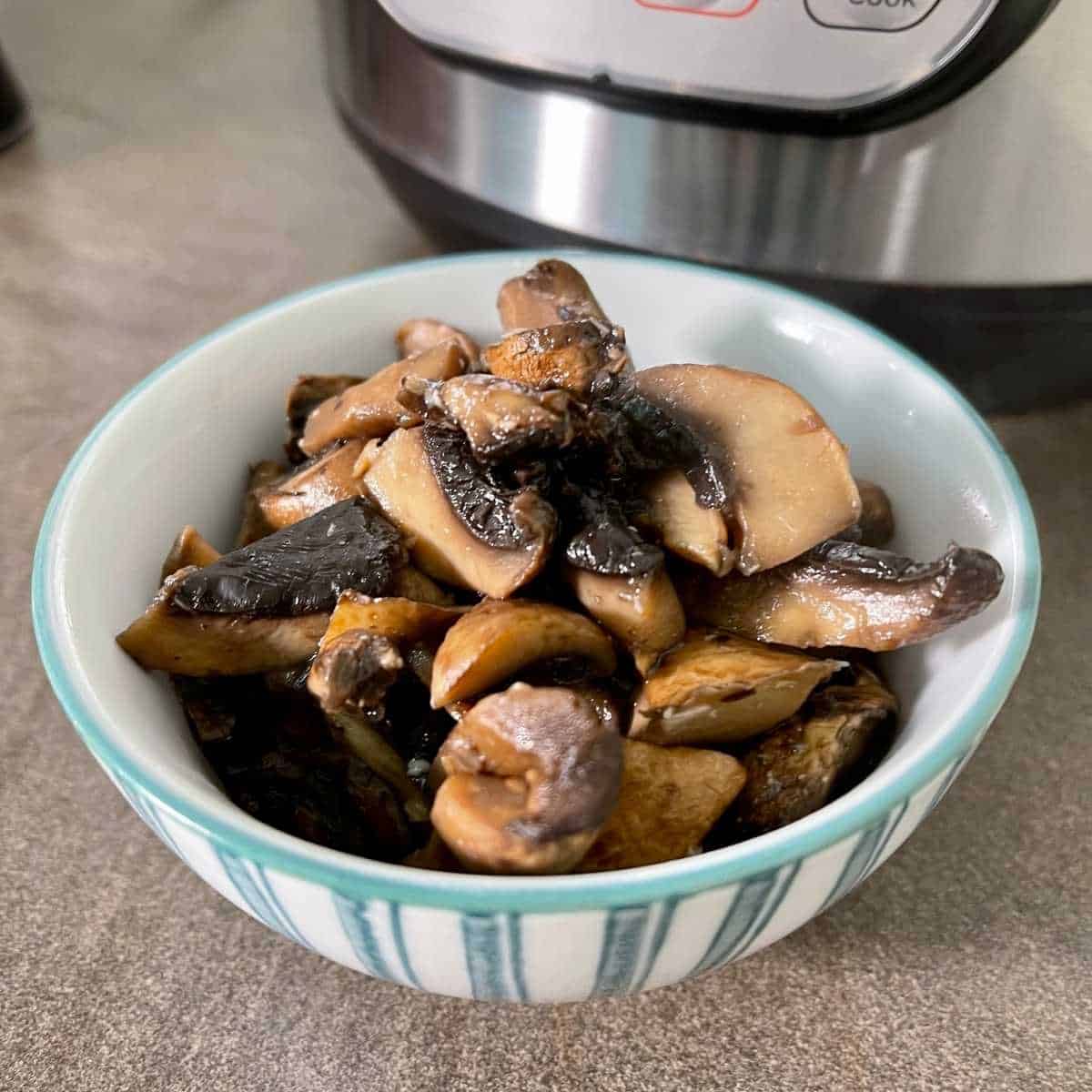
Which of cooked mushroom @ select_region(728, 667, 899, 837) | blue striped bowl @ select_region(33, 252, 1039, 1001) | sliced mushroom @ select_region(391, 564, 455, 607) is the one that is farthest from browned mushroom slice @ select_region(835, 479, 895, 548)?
sliced mushroom @ select_region(391, 564, 455, 607)

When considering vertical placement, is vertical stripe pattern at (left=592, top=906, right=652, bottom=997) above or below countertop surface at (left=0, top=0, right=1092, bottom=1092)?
above

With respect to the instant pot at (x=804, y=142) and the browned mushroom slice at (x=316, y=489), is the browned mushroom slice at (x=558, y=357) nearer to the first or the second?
the browned mushroom slice at (x=316, y=489)

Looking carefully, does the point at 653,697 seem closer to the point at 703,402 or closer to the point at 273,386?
the point at 703,402

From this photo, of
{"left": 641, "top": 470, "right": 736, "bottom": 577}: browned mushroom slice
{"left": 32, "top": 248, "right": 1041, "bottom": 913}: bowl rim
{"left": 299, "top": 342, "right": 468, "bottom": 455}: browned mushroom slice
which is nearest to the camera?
{"left": 32, "top": 248, "right": 1041, "bottom": 913}: bowl rim

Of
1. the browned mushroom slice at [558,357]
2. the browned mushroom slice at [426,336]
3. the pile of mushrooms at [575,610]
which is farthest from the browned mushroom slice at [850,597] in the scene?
the browned mushroom slice at [426,336]

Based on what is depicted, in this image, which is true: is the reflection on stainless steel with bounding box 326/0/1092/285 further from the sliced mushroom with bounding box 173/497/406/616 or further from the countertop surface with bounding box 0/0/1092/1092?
the sliced mushroom with bounding box 173/497/406/616

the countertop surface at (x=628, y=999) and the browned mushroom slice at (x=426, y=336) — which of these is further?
the browned mushroom slice at (x=426, y=336)
